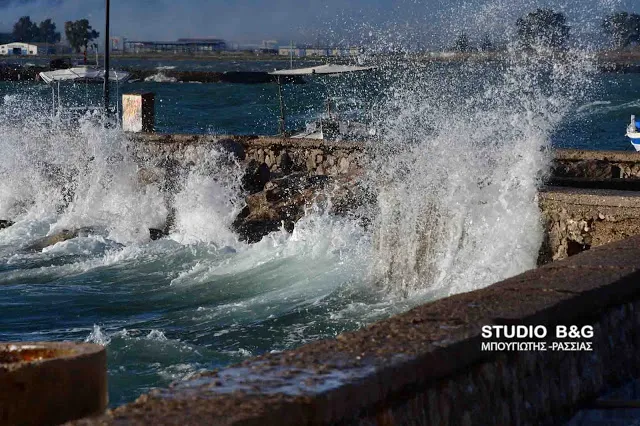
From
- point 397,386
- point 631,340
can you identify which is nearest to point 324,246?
point 631,340

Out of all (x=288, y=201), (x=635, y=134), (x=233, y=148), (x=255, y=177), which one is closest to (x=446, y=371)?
(x=288, y=201)

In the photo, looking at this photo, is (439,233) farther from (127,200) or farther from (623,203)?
(127,200)

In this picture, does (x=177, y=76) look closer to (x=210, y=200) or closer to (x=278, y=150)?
(x=278, y=150)

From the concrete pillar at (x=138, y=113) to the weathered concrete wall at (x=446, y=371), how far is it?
17128 mm

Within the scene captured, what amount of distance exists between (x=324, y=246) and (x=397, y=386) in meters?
9.55

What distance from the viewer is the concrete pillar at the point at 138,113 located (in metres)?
22.0

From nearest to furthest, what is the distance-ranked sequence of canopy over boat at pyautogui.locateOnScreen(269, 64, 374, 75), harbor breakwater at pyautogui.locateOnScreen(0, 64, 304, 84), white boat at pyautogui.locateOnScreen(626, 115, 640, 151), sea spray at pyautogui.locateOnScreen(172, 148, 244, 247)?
sea spray at pyautogui.locateOnScreen(172, 148, 244, 247) → white boat at pyautogui.locateOnScreen(626, 115, 640, 151) → canopy over boat at pyautogui.locateOnScreen(269, 64, 374, 75) → harbor breakwater at pyautogui.locateOnScreen(0, 64, 304, 84)

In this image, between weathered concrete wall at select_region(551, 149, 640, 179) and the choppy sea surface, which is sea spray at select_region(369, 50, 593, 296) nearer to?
the choppy sea surface

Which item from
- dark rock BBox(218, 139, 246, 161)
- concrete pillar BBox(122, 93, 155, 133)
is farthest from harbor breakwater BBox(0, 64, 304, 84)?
dark rock BBox(218, 139, 246, 161)

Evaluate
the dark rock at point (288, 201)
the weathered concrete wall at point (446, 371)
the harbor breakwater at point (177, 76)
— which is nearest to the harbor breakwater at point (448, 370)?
the weathered concrete wall at point (446, 371)

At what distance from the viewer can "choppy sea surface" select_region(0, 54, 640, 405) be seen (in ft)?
30.2

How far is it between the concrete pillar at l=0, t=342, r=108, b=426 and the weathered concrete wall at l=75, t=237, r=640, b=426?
16cm

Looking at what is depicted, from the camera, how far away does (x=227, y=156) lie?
57.0 feet

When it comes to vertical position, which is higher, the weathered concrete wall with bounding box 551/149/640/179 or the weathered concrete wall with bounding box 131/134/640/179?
the weathered concrete wall with bounding box 551/149/640/179
